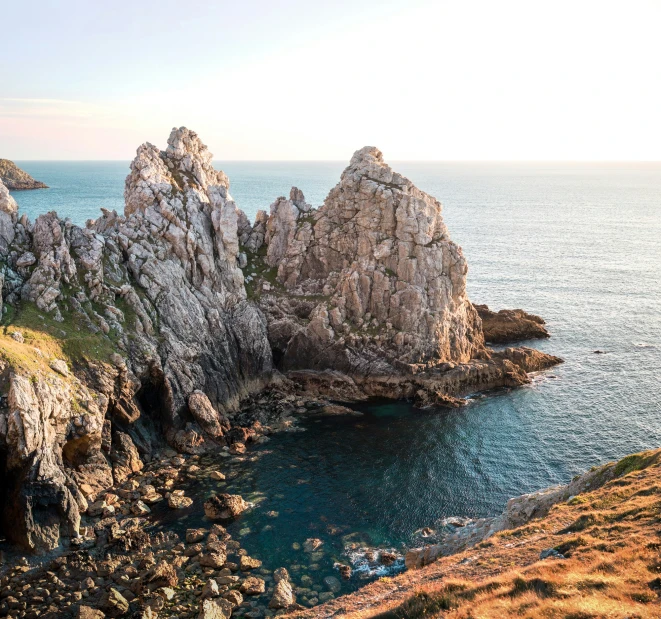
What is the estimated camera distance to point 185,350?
71.2 metres

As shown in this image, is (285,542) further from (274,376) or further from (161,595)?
(274,376)

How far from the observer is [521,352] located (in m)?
88.6

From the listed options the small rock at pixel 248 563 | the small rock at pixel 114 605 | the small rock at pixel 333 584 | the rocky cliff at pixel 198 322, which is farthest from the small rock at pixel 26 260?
the small rock at pixel 333 584

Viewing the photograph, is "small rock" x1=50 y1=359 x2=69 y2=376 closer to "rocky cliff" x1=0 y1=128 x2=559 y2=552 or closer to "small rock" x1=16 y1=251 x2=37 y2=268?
"rocky cliff" x1=0 y1=128 x2=559 y2=552

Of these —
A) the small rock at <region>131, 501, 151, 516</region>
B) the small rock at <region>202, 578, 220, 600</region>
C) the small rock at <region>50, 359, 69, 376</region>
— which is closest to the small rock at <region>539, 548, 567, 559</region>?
the small rock at <region>202, 578, 220, 600</region>

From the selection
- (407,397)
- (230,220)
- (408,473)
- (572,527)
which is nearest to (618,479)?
(572,527)

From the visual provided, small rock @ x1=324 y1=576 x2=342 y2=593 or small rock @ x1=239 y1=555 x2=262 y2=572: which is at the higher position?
small rock @ x1=239 y1=555 x2=262 y2=572

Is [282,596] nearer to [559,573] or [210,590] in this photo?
[210,590]

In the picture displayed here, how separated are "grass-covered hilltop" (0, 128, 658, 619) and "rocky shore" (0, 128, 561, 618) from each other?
24 cm

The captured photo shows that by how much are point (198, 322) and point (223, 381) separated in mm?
8735

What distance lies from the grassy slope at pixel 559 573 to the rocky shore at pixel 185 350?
12352 millimetres

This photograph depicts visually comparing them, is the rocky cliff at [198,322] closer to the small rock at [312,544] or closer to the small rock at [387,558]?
the small rock at [312,544]

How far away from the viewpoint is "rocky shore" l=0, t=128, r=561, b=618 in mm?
46781

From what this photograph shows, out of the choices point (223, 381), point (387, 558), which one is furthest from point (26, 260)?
point (387, 558)
